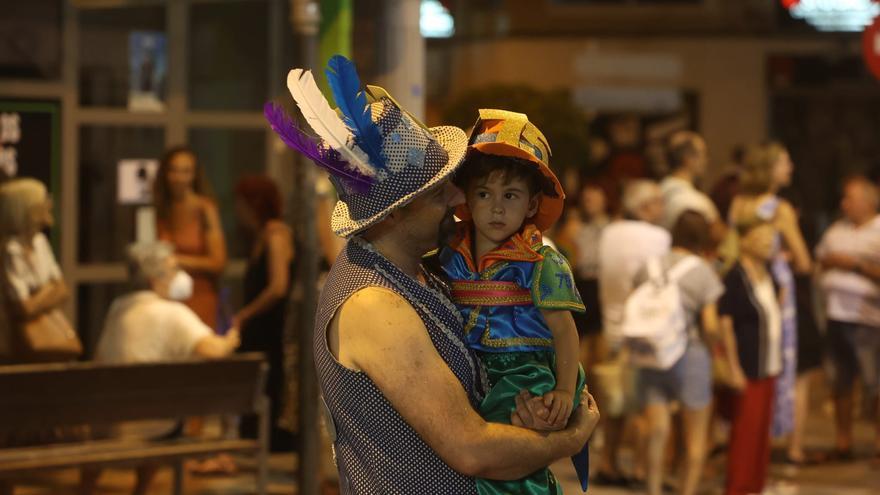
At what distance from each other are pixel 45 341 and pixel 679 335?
146 inches

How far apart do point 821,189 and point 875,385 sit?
11.9 metres

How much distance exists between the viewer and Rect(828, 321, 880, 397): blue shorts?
1258cm

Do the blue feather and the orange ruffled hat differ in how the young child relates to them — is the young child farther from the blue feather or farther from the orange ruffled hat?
the blue feather

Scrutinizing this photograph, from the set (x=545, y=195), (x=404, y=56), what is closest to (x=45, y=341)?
(x=404, y=56)

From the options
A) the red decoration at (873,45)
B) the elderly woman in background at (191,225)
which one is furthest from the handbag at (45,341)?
the red decoration at (873,45)

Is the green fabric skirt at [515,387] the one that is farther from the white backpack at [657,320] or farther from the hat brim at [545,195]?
the white backpack at [657,320]

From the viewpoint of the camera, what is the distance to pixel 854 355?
12711 mm

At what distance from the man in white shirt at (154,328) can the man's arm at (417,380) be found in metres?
5.41

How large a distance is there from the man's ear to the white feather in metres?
0.74

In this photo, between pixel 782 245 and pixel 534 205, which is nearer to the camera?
pixel 534 205

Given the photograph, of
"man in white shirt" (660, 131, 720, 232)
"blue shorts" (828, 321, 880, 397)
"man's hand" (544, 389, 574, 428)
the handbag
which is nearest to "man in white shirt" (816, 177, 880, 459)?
"blue shorts" (828, 321, 880, 397)

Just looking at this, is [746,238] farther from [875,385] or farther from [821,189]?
[821,189]

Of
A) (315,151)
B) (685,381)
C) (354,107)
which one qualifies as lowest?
(685,381)

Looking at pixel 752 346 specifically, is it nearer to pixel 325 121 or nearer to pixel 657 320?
pixel 657 320
